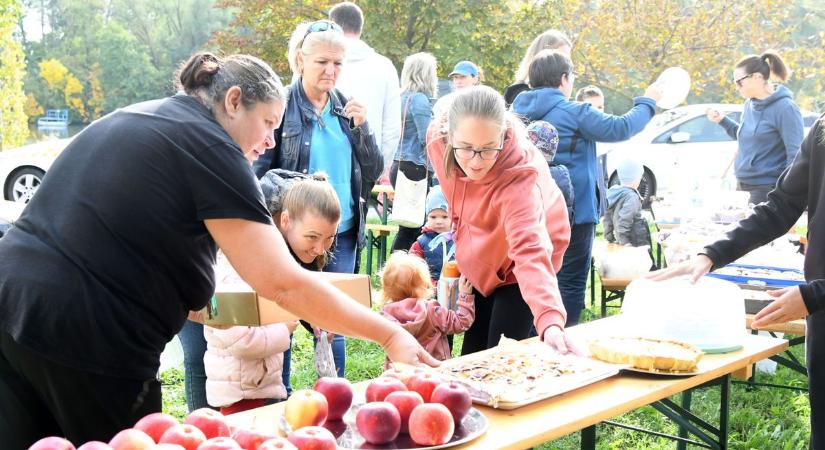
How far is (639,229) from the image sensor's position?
6.50 meters

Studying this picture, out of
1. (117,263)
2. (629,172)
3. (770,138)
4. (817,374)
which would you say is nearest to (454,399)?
(117,263)

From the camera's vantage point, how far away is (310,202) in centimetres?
313

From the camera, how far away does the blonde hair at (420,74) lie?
638 centimetres

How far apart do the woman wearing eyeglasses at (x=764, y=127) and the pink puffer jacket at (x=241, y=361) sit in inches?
188

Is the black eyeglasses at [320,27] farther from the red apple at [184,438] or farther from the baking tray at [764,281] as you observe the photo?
the red apple at [184,438]

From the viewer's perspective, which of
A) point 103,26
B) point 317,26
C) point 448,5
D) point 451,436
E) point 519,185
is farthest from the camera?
point 103,26

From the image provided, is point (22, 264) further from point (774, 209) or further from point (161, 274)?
point (774, 209)

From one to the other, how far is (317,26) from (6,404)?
2.46 metres

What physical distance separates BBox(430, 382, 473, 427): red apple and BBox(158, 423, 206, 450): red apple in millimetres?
603

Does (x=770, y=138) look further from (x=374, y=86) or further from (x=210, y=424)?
(x=210, y=424)

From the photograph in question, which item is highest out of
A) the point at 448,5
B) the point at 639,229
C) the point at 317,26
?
the point at 448,5

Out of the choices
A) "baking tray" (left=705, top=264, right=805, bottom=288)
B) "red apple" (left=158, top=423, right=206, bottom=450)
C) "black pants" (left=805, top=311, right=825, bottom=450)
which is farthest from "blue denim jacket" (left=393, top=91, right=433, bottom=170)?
"red apple" (left=158, top=423, right=206, bottom=450)

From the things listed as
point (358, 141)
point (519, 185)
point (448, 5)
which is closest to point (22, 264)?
point (519, 185)

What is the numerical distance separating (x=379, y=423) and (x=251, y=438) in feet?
1.13
